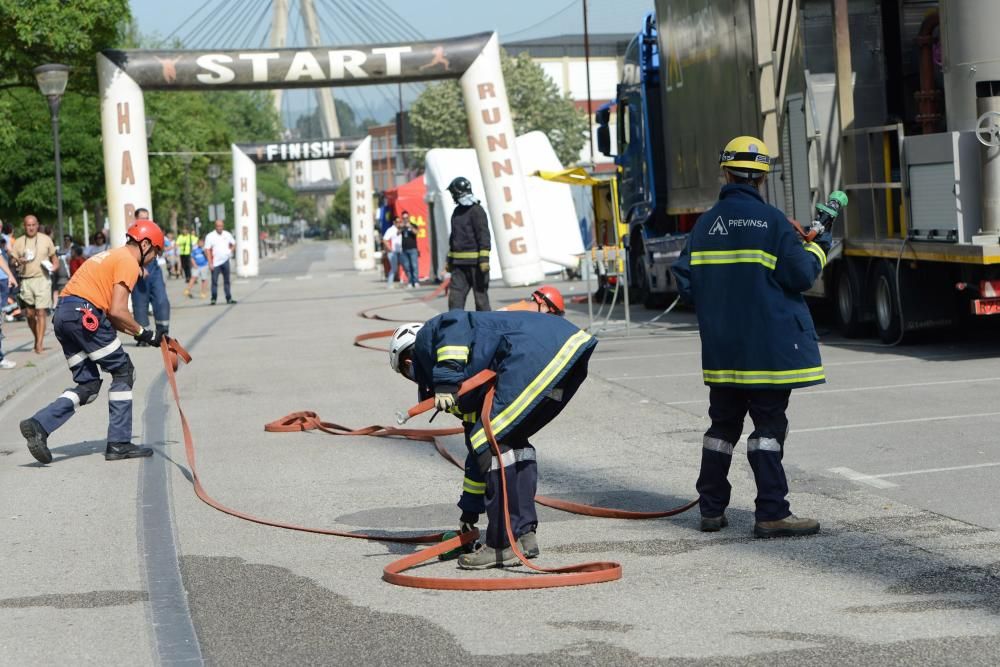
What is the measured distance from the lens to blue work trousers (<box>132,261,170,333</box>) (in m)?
19.1

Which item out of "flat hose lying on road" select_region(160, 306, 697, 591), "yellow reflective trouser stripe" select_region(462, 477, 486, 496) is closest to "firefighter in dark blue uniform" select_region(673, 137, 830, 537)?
"flat hose lying on road" select_region(160, 306, 697, 591)

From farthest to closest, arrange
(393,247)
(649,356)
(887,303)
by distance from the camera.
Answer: (393,247)
(649,356)
(887,303)

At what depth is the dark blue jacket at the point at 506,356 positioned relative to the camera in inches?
244

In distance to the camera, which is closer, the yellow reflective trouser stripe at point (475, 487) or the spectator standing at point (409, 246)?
the yellow reflective trouser stripe at point (475, 487)

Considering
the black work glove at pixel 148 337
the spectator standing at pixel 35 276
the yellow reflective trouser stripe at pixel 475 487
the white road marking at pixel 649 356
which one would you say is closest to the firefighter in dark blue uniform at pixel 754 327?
the yellow reflective trouser stripe at pixel 475 487

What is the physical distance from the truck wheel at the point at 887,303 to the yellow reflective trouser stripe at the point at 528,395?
29.7ft

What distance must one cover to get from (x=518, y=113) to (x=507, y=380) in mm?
73637

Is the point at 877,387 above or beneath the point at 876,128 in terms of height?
beneath

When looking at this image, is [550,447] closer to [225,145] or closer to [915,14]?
[915,14]

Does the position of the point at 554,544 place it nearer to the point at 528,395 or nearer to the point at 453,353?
the point at 528,395

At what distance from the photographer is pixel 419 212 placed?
4256cm

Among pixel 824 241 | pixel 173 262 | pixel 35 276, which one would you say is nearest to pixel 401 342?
pixel 824 241

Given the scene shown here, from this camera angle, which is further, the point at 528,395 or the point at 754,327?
the point at 754,327

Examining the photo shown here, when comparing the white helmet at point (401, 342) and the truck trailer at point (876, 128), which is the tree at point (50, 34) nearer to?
the truck trailer at point (876, 128)
